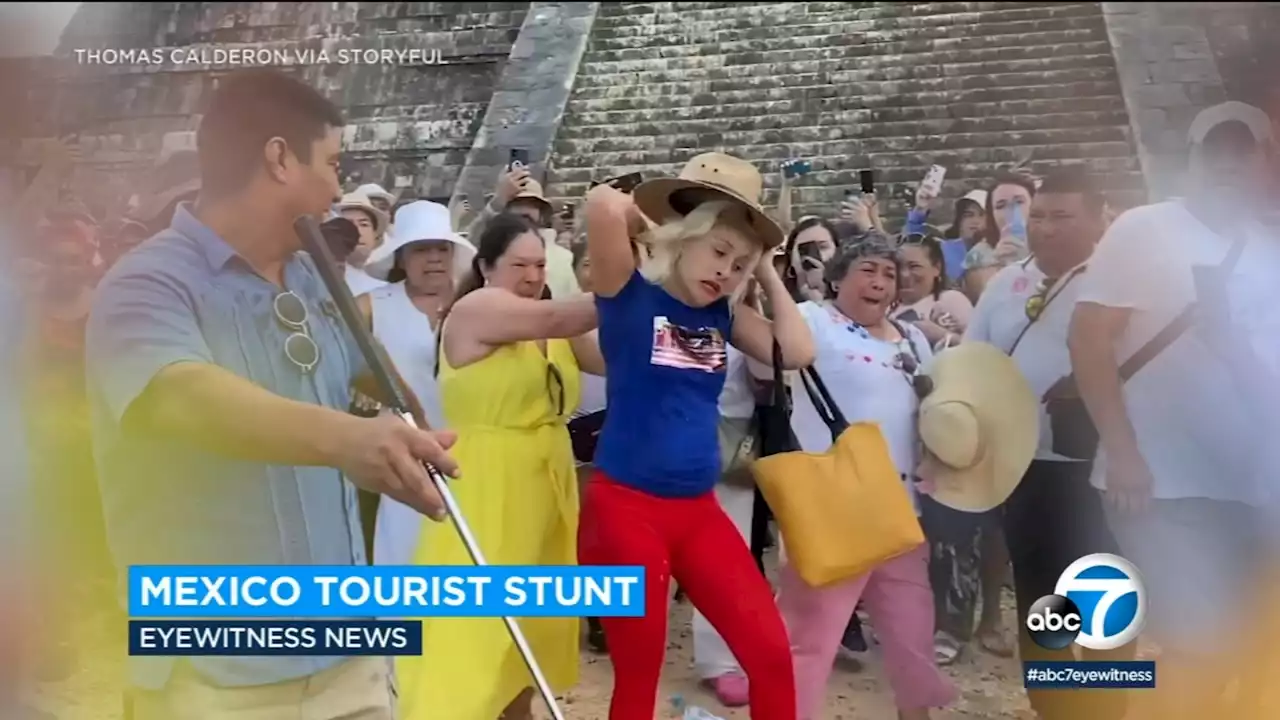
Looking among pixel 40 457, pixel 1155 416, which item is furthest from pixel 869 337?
pixel 40 457

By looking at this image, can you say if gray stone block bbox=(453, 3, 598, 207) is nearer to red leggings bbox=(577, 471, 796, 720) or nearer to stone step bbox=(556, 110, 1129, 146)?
stone step bbox=(556, 110, 1129, 146)

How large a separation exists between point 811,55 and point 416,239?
96cm

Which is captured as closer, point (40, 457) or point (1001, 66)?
point (40, 457)

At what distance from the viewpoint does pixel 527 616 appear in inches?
84.5

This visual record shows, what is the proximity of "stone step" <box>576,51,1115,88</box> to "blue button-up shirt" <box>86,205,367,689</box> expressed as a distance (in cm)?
82

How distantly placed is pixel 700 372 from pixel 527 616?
614 mm

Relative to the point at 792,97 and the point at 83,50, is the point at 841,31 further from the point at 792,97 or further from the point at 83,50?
the point at 83,50

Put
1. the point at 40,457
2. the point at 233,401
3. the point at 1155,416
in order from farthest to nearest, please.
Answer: the point at 1155,416 < the point at 40,457 < the point at 233,401

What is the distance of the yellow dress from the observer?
2.13 m

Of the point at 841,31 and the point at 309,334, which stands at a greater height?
the point at 841,31

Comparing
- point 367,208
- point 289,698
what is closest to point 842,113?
point 367,208

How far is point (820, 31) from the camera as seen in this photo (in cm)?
236

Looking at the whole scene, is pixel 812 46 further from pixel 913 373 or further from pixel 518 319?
pixel 518 319

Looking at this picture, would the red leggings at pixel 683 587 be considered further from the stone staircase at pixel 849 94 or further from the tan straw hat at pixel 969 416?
the stone staircase at pixel 849 94
